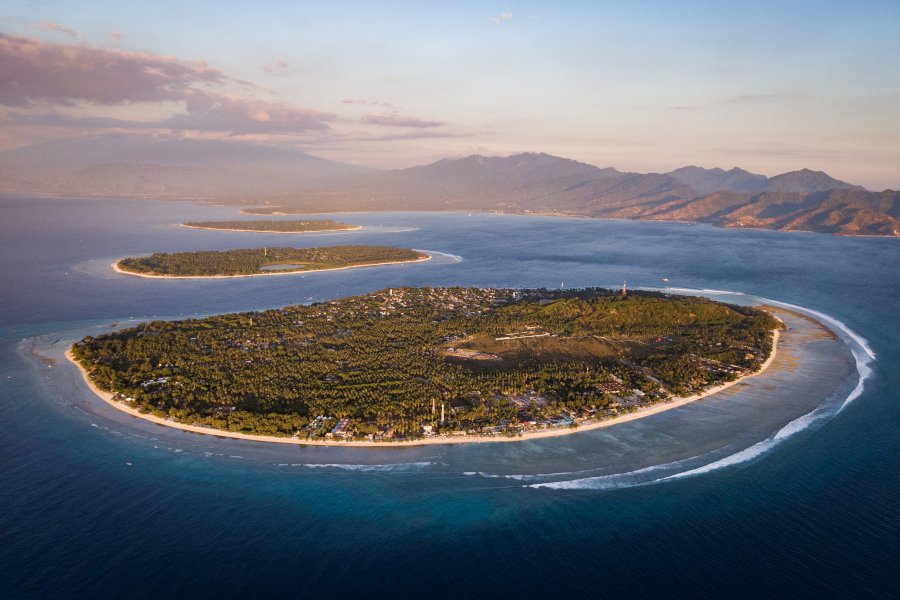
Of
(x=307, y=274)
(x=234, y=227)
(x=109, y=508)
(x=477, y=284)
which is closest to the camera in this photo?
(x=109, y=508)

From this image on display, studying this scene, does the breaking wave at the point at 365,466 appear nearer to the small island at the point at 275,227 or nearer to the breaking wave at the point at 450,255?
the breaking wave at the point at 450,255

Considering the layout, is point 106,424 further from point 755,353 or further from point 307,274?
point 307,274

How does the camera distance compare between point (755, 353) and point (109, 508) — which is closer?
point (109, 508)

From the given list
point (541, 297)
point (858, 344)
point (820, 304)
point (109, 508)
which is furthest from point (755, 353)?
point (109, 508)

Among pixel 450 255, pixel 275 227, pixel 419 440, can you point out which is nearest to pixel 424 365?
pixel 419 440

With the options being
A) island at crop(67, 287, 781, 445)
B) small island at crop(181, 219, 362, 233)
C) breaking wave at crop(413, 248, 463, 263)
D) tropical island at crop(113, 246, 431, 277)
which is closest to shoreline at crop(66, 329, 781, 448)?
island at crop(67, 287, 781, 445)

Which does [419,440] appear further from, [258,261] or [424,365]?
[258,261]
